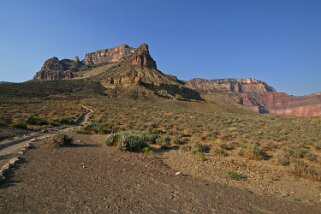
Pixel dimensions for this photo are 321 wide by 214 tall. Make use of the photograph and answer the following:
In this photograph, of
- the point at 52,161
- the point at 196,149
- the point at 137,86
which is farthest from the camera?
the point at 137,86

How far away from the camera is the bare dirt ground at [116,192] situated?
536 centimetres

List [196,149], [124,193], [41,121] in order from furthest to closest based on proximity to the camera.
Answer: [41,121]
[196,149]
[124,193]

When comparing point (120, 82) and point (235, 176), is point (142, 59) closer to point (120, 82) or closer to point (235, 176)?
point (120, 82)

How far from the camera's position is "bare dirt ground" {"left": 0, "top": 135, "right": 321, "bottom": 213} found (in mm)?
5359

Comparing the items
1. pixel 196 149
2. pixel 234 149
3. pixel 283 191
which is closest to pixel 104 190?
pixel 283 191

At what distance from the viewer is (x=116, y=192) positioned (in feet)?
20.7

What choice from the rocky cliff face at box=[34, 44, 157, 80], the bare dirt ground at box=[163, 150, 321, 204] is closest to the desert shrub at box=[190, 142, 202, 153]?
the bare dirt ground at box=[163, 150, 321, 204]

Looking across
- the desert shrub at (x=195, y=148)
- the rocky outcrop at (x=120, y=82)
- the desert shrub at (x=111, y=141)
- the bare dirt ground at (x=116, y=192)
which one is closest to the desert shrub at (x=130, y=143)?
the desert shrub at (x=111, y=141)

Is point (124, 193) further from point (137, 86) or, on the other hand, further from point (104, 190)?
point (137, 86)

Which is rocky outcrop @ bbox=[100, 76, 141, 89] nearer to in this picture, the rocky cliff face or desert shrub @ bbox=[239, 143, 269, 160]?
the rocky cliff face

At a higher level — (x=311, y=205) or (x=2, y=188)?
(x=2, y=188)

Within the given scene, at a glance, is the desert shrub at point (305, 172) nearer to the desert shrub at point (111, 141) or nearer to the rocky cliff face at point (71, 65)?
the desert shrub at point (111, 141)

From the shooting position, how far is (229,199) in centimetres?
658

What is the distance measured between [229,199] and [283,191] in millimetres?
→ 2334
